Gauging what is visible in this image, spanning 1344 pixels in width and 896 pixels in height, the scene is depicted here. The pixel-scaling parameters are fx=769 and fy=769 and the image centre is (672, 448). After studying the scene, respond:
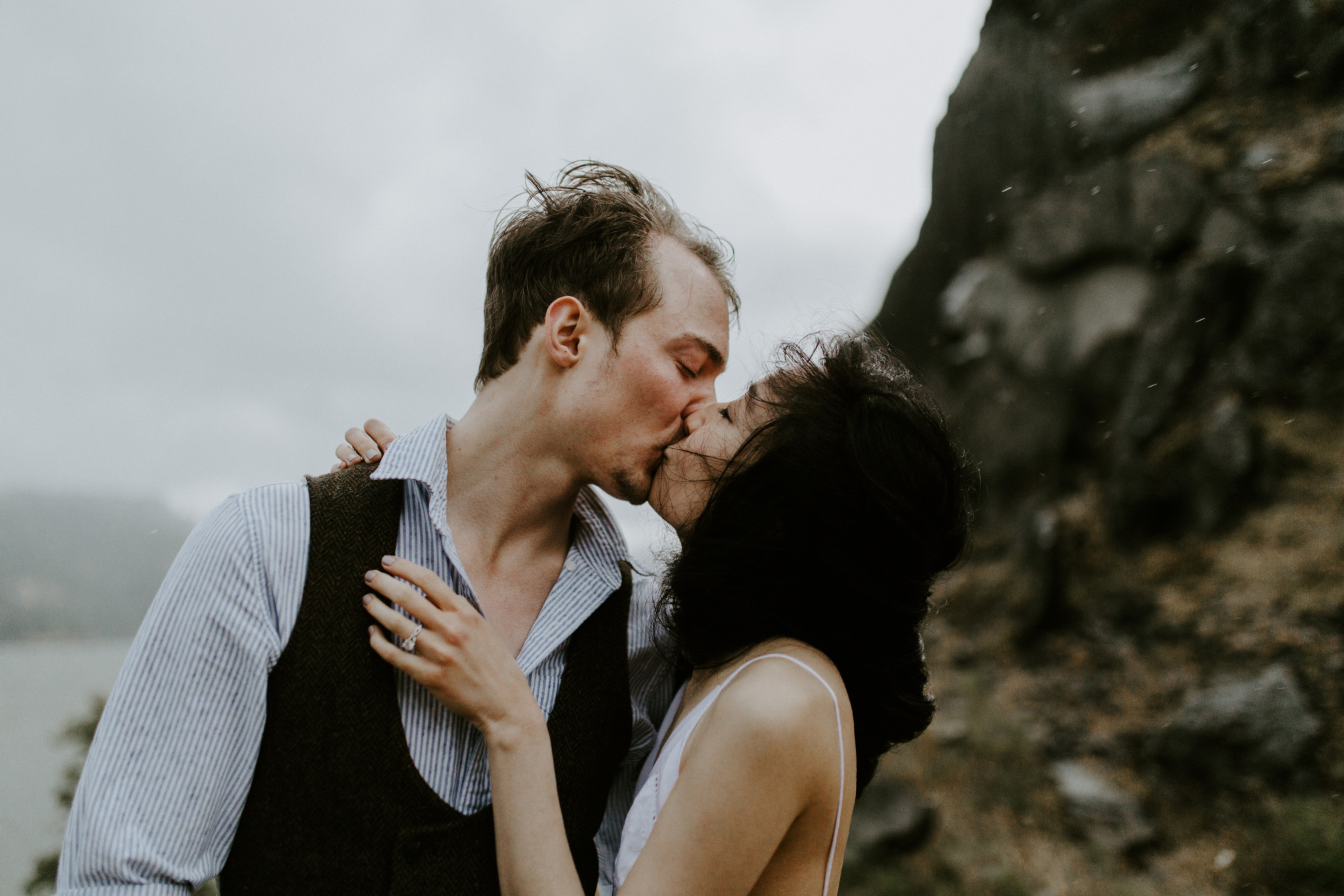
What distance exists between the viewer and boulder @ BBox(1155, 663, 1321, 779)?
191 inches

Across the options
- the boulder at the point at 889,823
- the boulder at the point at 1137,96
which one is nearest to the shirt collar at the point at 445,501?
the boulder at the point at 889,823

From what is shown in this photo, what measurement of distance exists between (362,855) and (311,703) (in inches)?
10.9

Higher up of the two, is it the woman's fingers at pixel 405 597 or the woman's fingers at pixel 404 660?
the woman's fingers at pixel 405 597

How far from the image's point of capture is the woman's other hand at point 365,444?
1761mm

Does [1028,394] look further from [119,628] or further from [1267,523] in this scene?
[119,628]

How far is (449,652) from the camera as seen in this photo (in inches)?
54.8

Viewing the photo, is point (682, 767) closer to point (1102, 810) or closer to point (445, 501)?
point (445, 501)

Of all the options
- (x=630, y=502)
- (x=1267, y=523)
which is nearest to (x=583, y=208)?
(x=630, y=502)

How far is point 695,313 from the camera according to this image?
1.95 m

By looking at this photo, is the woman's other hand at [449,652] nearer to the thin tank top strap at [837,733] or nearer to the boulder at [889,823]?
the thin tank top strap at [837,733]

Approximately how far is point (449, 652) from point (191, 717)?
43cm

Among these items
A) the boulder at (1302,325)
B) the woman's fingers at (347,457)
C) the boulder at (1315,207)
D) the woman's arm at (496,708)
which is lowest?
the boulder at (1302,325)

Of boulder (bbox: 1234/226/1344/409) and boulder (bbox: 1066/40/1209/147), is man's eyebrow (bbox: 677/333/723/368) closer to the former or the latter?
boulder (bbox: 1234/226/1344/409)

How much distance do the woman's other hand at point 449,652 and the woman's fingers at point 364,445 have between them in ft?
1.28
